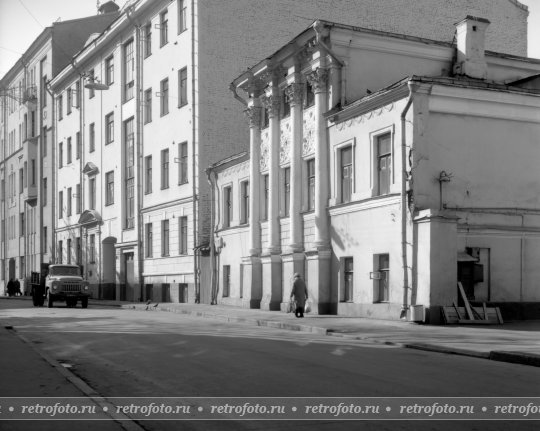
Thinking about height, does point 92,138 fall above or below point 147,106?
below

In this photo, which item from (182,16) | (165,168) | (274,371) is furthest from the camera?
(165,168)

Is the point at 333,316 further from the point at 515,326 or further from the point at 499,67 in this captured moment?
the point at 499,67

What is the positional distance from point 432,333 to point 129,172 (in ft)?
100

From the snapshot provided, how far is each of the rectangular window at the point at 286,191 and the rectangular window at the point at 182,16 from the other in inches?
514

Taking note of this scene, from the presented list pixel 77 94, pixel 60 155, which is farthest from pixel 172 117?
pixel 60 155

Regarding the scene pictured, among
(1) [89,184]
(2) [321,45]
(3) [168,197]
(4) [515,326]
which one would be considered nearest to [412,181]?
(4) [515,326]

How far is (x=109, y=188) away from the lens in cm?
4966

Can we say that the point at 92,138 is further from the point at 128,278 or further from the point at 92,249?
the point at 128,278

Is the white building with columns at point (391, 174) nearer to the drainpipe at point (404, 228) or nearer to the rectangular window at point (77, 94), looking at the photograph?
the drainpipe at point (404, 228)

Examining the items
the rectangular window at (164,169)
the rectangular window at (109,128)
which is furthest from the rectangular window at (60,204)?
the rectangular window at (164,169)
